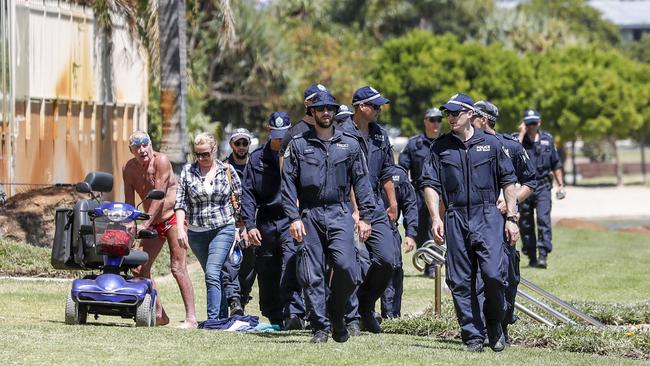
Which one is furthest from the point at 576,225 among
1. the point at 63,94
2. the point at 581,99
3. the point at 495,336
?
the point at 581,99

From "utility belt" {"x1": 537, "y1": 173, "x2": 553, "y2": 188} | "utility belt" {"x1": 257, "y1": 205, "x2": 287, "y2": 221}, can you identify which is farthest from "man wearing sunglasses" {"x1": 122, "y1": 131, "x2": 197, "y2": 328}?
"utility belt" {"x1": 537, "y1": 173, "x2": 553, "y2": 188}

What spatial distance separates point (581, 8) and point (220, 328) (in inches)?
3531

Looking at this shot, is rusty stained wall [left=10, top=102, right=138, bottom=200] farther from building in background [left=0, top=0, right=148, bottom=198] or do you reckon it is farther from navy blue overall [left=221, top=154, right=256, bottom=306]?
navy blue overall [left=221, top=154, right=256, bottom=306]

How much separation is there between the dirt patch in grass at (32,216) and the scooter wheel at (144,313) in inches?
260

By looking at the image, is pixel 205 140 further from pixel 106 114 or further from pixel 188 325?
pixel 106 114

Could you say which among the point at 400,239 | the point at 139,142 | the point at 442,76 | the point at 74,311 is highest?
the point at 442,76

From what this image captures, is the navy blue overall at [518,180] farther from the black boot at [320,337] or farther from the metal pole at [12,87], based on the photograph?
the metal pole at [12,87]

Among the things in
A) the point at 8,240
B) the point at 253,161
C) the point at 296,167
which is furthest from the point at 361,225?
the point at 8,240

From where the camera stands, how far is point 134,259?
12289mm

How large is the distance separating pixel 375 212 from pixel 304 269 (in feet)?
3.39

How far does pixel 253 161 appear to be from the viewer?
501 inches

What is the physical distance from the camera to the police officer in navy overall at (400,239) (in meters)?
13.1

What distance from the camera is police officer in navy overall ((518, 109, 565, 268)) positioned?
19.6m

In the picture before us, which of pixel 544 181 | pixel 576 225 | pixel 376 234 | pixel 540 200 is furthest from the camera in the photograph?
pixel 576 225
